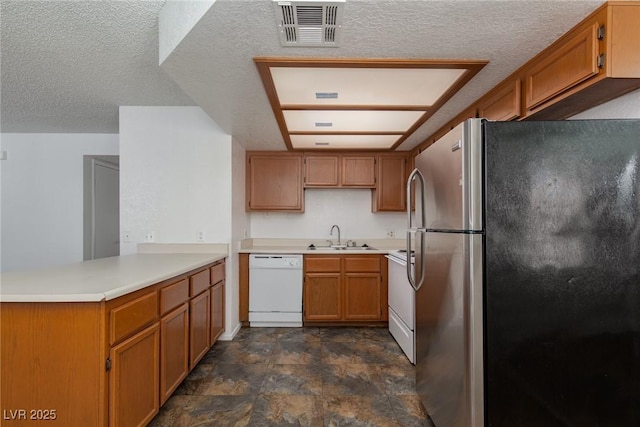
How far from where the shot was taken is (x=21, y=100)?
2885 millimetres

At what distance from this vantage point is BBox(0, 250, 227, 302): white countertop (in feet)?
4.11

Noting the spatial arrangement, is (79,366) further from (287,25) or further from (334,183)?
(334,183)

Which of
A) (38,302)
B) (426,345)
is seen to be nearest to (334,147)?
(426,345)

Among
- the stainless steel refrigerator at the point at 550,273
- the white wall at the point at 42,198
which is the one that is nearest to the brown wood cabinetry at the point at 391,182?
the stainless steel refrigerator at the point at 550,273

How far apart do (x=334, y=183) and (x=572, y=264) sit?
110 inches

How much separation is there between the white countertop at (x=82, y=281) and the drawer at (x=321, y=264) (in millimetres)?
1659

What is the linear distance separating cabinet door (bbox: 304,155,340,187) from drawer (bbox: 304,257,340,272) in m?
0.96

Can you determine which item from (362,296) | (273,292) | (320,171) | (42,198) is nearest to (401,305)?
(362,296)

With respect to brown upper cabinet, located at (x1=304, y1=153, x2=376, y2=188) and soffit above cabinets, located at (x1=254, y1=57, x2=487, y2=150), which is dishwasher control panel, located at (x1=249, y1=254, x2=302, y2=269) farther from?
soffit above cabinets, located at (x1=254, y1=57, x2=487, y2=150)

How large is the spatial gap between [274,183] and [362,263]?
59.0 inches

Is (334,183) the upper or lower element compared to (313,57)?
lower

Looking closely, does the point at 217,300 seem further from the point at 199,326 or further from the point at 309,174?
the point at 309,174

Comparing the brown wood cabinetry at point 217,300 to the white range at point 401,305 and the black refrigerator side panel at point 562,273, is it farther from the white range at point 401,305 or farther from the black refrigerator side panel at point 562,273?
the black refrigerator side panel at point 562,273

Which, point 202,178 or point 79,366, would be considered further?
point 202,178
